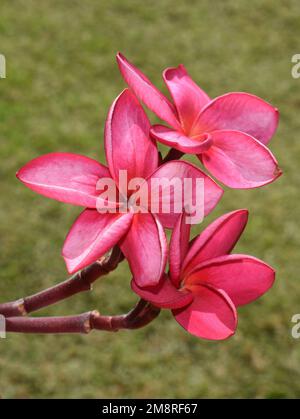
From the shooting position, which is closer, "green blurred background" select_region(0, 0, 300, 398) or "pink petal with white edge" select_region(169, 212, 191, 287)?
"pink petal with white edge" select_region(169, 212, 191, 287)

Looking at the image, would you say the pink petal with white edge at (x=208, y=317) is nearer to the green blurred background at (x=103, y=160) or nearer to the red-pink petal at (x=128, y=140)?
the red-pink petal at (x=128, y=140)

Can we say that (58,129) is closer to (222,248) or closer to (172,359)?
(172,359)

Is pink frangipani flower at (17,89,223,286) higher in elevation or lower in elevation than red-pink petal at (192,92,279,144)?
lower

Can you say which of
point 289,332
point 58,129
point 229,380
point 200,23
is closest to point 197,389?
point 229,380

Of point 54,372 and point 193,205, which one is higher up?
point 193,205

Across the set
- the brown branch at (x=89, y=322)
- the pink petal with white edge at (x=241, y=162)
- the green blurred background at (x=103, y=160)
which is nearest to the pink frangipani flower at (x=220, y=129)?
the pink petal with white edge at (x=241, y=162)

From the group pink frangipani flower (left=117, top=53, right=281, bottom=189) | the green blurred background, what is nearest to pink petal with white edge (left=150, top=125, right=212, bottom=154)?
pink frangipani flower (left=117, top=53, right=281, bottom=189)

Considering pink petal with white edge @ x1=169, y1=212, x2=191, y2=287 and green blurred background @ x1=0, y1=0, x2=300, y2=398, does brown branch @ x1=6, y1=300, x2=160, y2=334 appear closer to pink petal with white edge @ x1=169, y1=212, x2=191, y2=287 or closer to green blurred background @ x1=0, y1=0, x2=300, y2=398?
pink petal with white edge @ x1=169, y1=212, x2=191, y2=287

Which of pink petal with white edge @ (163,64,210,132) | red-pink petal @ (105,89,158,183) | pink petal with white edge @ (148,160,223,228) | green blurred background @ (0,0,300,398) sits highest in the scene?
pink petal with white edge @ (163,64,210,132)
